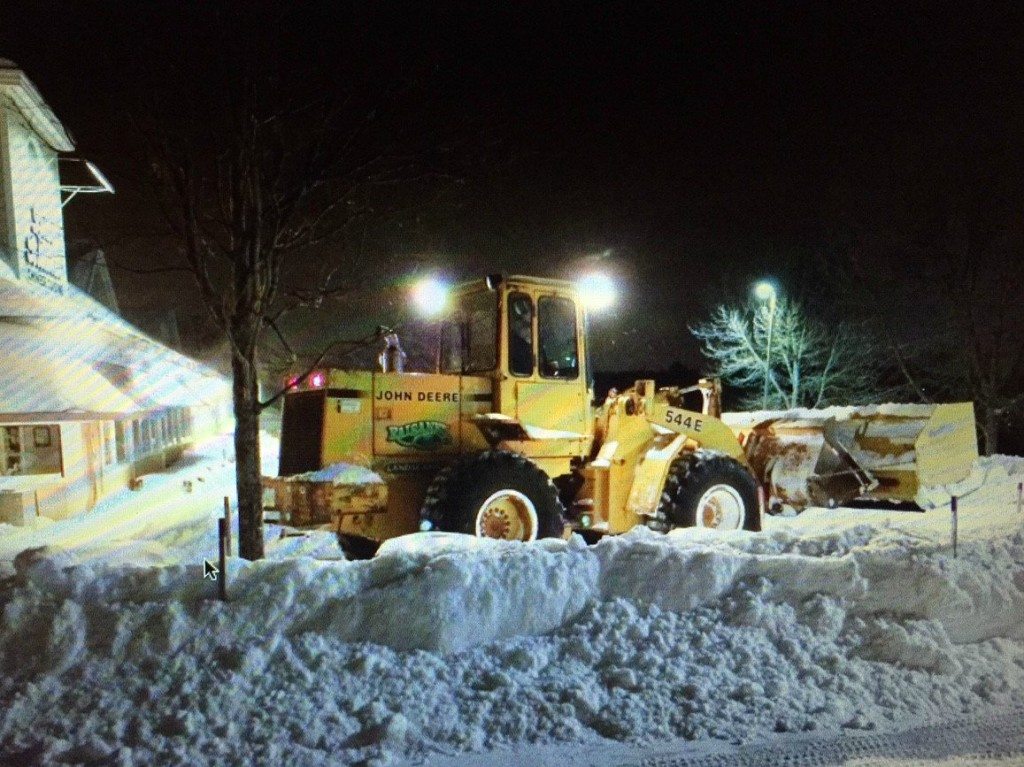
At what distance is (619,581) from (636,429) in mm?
3565

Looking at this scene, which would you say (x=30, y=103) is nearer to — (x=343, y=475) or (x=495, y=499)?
(x=343, y=475)

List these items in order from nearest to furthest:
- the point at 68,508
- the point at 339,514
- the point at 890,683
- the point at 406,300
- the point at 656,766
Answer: the point at 656,766, the point at 890,683, the point at 339,514, the point at 406,300, the point at 68,508

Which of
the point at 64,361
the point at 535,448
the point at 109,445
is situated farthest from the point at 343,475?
the point at 109,445

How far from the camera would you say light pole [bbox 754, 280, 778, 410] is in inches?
908

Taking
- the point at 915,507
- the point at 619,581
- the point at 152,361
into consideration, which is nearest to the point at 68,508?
the point at 152,361

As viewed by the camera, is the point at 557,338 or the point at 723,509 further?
the point at 723,509

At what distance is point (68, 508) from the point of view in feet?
40.4

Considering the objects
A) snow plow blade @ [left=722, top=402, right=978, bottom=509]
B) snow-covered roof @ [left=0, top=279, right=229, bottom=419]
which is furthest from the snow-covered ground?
snow-covered roof @ [left=0, top=279, right=229, bottom=419]

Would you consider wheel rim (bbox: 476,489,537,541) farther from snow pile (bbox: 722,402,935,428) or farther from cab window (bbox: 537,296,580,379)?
snow pile (bbox: 722,402,935,428)

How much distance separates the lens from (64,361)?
11672 mm

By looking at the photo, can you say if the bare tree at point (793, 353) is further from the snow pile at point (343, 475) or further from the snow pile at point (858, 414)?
the snow pile at point (343, 475)

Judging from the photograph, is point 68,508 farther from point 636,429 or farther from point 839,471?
point 839,471

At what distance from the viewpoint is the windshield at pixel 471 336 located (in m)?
7.80

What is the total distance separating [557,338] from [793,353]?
18.6m
